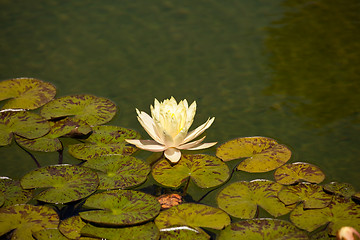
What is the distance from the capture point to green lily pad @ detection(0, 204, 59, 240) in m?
1.70

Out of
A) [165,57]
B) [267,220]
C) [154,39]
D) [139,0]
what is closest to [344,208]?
[267,220]

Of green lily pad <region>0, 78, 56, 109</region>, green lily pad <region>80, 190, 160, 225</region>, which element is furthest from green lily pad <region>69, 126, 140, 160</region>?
green lily pad <region>0, 78, 56, 109</region>

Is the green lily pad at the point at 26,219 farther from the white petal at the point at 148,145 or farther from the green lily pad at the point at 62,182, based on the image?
the white petal at the point at 148,145

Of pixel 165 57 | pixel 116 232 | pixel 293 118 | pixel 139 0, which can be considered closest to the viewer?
pixel 116 232

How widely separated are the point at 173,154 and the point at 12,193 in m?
0.76

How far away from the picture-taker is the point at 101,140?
2213 mm

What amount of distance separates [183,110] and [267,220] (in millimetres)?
651

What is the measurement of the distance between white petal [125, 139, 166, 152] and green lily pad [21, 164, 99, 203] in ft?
0.83

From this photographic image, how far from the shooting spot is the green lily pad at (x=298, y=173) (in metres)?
1.96

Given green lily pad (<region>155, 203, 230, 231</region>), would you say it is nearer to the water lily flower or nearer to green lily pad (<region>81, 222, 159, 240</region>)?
green lily pad (<region>81, 222, 159, 240</region>)

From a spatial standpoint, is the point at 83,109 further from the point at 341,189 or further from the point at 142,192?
the point at 341,189

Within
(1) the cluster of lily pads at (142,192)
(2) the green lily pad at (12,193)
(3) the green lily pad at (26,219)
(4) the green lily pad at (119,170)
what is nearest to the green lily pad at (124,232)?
(1) the cluster of lily pads at (142,192)

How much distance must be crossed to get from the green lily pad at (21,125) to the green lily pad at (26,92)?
8 centimetres

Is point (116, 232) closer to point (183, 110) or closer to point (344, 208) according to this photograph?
point (183, 110)
